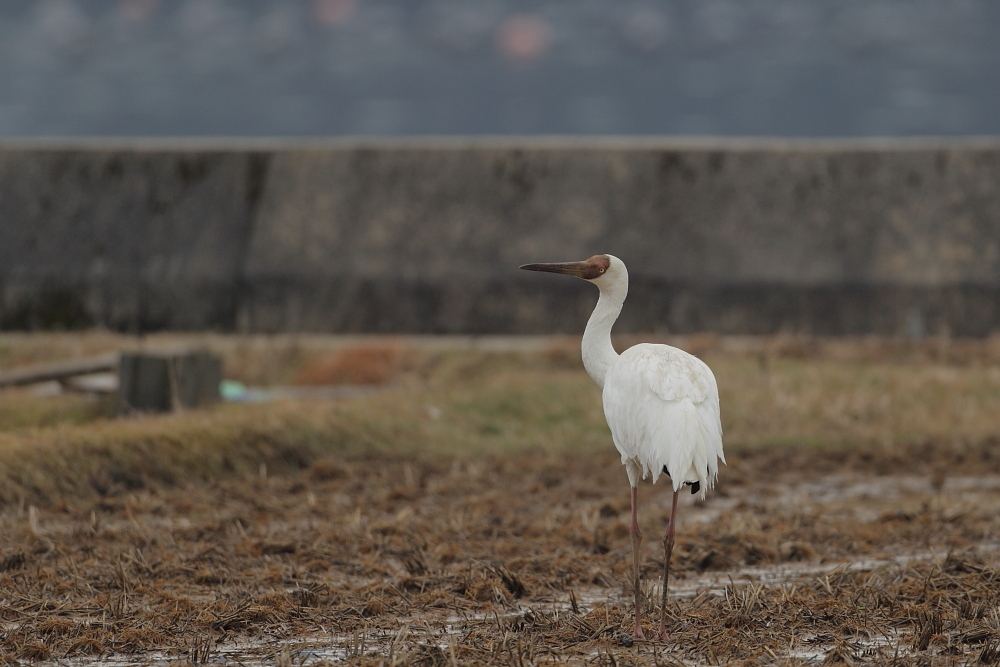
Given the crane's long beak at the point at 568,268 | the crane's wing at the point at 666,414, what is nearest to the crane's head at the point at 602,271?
the crane's long beak at the point at 568,268

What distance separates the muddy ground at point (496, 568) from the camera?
14.8 ft

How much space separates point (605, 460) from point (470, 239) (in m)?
4.11

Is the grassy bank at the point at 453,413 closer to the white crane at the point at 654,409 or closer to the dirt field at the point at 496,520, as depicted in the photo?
the dirt field at the point at 496,520

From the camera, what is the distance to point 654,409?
5047mm

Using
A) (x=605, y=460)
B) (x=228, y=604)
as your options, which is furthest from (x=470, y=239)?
(x=228, y=604)

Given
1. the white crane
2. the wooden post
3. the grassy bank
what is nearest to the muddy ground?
the grassy bank

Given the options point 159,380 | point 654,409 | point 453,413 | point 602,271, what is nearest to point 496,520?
point 602,271

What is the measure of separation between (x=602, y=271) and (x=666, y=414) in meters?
0.91

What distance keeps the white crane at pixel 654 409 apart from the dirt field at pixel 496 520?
1.64 feet

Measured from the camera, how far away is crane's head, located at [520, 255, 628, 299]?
5.57 m

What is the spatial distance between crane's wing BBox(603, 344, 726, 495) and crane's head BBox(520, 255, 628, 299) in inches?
14.1

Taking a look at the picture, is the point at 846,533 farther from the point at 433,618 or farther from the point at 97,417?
the point at 97,417

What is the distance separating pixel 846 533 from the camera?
6.59 metres

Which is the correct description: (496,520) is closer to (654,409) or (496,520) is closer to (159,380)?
(654,409)
